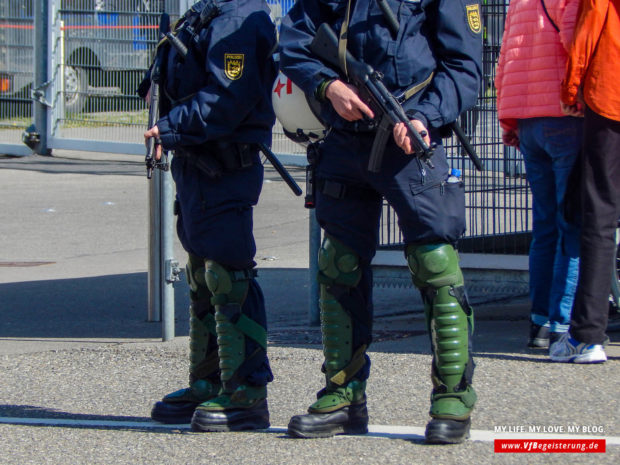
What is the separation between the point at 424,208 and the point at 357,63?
0.52 m

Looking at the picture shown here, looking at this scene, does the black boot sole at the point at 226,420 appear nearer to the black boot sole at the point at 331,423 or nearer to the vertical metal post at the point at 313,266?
the black boot sole at the point at 331,423

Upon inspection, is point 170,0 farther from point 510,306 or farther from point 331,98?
point 331,98

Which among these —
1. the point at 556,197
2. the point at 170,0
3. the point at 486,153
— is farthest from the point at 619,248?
the point at 170,0

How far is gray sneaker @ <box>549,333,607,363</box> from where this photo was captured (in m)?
5.01

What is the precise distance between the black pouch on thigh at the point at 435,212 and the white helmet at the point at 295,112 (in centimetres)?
52

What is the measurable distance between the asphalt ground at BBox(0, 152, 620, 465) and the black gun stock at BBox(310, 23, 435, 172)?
99 centimetres

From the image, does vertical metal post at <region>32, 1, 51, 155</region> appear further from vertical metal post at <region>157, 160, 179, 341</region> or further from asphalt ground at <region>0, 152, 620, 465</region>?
vertical metal post at <region>157, 160, 179, 341</region>

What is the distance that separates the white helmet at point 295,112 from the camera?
3.98 m

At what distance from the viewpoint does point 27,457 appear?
3.86 meters

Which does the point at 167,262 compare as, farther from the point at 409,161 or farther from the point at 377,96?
the point at 377,96

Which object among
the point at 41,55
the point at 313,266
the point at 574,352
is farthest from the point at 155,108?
the point at 41,55

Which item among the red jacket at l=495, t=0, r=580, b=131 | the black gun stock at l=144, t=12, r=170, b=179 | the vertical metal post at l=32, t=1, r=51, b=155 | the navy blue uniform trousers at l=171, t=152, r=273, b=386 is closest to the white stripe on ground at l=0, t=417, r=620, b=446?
the navy blue uniform trousers at l=171, t=152, r=273, b=386

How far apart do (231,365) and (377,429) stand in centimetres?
59

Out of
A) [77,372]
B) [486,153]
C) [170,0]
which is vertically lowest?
[77,372]
